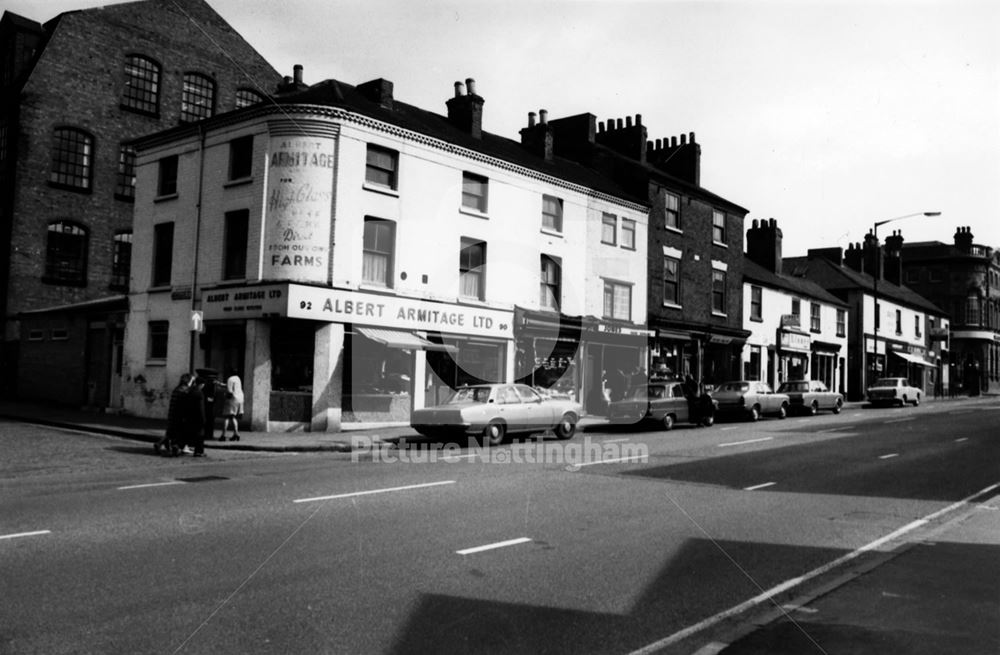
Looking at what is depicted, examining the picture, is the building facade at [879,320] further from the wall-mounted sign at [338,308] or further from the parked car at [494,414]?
the parked car at [494,414]

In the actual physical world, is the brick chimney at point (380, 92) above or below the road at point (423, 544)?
above

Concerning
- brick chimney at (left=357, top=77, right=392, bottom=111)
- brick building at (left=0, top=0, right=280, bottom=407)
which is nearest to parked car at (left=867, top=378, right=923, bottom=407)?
brick chimney at (left=357, top=77, right=392, bottom=111)

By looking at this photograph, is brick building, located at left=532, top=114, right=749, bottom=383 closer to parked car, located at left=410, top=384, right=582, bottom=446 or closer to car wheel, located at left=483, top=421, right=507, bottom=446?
parked car, located at left=410, top=384, right=582, bottom=446

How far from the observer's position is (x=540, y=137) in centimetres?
3064

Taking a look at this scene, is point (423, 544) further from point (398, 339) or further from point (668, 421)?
point (668, 421)

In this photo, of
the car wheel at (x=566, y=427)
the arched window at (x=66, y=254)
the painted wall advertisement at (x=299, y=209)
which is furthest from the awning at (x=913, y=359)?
the arched window at (x=66, y=254)

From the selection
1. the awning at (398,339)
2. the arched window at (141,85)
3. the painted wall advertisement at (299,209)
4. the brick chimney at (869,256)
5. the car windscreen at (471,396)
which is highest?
the arched window at (141,85)

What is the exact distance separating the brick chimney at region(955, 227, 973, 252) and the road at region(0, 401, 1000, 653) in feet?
241

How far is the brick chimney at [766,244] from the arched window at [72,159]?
34954 millimetres

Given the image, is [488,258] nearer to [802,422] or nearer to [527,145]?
[527,145]

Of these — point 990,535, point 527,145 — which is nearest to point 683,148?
point 527,145

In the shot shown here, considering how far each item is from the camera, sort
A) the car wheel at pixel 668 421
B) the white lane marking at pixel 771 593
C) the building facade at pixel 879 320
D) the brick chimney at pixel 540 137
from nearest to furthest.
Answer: the white lane marking at pixel 771 593
the car wheel at pixel 668 421
the brick chimney at pixel 540 137
the building facade at pixel 879 320

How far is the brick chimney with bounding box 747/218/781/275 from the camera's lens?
44594mm

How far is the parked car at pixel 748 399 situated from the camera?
27.9m
